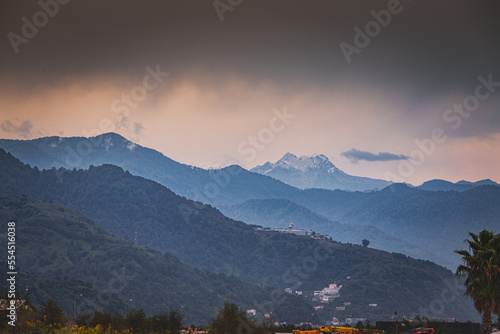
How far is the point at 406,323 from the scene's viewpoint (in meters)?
125

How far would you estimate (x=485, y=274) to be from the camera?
7700 centimetres

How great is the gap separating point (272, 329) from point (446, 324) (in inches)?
1357

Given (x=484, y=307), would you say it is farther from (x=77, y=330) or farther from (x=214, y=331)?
(x=77, y=330)

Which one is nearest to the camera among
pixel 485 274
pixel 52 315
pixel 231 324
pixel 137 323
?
pixel 485 274

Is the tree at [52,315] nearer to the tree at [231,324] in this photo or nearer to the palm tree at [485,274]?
the tree at [231,324]

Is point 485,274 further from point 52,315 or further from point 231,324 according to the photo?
point 52,315

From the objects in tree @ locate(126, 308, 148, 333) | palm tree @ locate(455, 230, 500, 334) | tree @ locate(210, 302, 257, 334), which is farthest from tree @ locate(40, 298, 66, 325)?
palm tree @ locate(455, 230, 500, 334)

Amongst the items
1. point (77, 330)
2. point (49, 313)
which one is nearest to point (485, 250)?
point (77, 330)

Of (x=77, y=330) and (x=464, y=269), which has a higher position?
(x=464, y=269)

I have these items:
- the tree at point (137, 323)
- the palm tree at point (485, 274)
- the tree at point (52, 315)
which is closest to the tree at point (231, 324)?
the tree at point (137, 323)

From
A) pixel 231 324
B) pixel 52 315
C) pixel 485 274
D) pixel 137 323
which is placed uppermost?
pixel 485 274

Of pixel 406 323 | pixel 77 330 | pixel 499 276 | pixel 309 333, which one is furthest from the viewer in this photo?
pixel 406 323

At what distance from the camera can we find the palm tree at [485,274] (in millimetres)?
76688

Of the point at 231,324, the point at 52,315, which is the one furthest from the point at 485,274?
the point at 52,315
